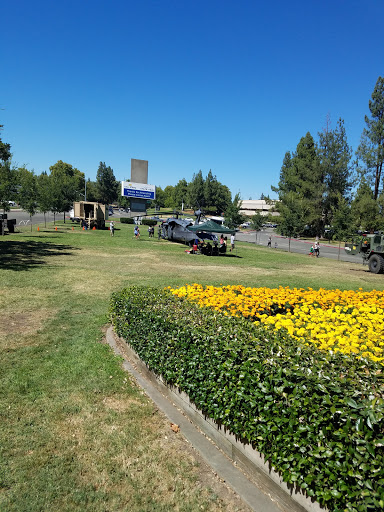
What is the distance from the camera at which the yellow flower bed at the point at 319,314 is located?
426 centimetres

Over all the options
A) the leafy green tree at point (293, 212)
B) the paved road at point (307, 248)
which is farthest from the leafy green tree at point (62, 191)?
the leafy green tree at point (293, 212)

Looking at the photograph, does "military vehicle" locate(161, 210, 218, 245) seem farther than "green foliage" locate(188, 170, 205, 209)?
No

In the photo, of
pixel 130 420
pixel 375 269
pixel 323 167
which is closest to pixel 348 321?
pixel 130 420

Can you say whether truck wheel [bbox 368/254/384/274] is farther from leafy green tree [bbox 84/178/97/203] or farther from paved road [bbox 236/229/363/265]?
leafy green tree [bbox 84/178/97/203]

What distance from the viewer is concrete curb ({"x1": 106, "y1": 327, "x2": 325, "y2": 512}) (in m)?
2.89

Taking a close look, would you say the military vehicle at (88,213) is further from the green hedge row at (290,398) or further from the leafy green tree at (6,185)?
the green hedge row at (290,398)

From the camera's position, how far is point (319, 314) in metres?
5.59

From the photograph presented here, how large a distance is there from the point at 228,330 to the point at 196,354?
1.75 ft

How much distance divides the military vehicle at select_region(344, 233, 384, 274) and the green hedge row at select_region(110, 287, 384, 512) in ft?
57.6

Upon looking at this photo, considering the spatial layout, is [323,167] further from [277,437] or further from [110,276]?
[277,437]

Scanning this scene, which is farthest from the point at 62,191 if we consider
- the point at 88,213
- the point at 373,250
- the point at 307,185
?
the point at 307,185

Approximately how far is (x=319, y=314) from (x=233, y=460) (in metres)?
2.95

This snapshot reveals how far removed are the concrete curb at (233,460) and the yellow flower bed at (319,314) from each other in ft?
4.96

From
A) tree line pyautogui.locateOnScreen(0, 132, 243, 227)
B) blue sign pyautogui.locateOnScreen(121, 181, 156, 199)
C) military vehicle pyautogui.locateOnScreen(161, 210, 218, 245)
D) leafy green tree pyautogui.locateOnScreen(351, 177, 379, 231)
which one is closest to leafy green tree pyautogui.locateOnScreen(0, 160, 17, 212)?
tree line pyautogui.locateOnScreen(0, 132, 243, 227)
